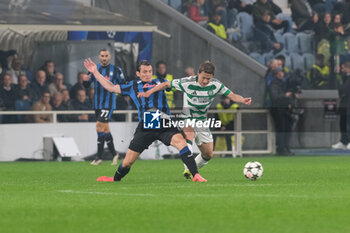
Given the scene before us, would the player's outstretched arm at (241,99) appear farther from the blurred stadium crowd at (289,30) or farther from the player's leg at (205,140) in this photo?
the blurred stadium crowd at (289,30)

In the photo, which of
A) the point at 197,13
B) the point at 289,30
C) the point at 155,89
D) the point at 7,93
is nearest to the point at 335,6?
the point at 289,30

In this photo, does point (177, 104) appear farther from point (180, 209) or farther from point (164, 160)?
point (180, 209)

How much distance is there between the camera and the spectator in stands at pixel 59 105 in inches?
855

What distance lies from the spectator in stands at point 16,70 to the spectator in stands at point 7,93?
9.0 inches

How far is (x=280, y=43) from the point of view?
26219 mm

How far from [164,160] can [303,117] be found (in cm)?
518

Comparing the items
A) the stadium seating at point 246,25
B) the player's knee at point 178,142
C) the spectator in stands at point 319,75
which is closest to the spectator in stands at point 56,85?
the stadium seating at point 246,25

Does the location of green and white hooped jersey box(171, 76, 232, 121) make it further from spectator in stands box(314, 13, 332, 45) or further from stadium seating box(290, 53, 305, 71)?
spectator in stands box(314, 13, 332, 45)

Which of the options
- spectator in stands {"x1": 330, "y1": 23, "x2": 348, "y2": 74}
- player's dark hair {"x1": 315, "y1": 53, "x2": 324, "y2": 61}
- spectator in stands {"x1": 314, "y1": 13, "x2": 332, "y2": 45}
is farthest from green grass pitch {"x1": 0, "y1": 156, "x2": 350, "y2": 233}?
spectator in stands {"x1": 314, "y1": 13, "x2": 332, "y2": 45}

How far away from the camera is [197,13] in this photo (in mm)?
25219

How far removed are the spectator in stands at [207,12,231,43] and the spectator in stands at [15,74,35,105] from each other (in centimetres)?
544

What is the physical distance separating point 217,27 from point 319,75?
2.94 metres

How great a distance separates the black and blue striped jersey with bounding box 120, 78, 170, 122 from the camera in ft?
44.5

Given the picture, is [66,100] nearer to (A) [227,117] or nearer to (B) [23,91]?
(B) [23,91]
